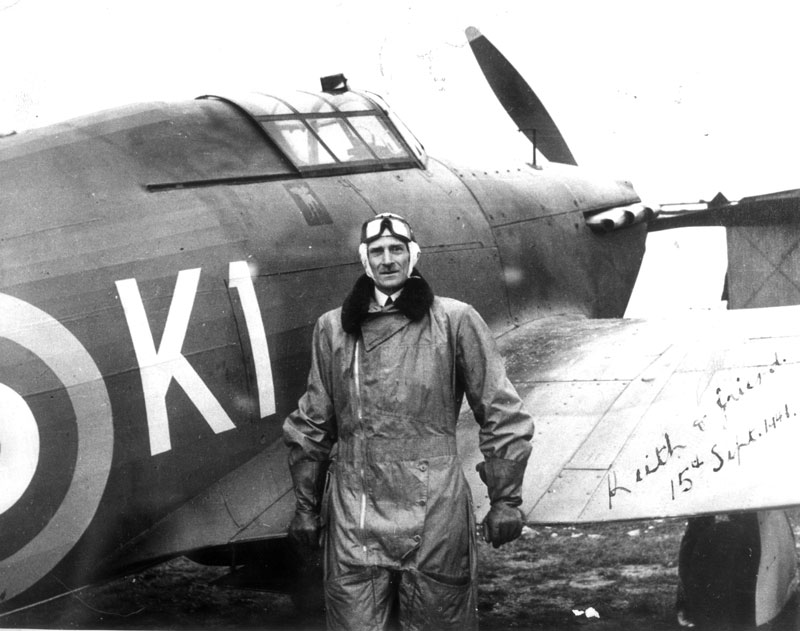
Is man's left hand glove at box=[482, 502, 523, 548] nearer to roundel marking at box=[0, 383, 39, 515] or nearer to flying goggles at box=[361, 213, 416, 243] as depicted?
flying goggles at box=[361, 213, 416, 243]

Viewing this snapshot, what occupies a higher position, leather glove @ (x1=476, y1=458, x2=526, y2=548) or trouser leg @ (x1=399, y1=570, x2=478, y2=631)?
leather glove @ (x1=476, y1=458, x2=526, y2=548)


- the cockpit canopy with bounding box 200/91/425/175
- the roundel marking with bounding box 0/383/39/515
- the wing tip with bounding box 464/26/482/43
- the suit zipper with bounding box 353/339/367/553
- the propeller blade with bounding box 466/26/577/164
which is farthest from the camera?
the propeller blade with bounding box 466/26/577/164

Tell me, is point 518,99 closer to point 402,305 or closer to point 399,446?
point 402,305

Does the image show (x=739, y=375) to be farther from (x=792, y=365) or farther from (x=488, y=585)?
(x=488, y=585)

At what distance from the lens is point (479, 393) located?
10.1 ft

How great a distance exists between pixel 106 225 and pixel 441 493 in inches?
59.1

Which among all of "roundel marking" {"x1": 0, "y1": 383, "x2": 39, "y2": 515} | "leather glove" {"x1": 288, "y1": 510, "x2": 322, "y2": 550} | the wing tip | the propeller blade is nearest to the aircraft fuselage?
"roundel marking" {"x1": 0, "y1": 383, "x2": 39, "y2": 515}

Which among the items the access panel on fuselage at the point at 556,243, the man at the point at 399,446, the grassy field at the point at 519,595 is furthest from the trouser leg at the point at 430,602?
the access panel on fuselage at the point at 556,243

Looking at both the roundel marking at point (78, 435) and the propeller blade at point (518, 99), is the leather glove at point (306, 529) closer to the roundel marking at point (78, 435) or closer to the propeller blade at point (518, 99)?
the roundel marking at point (78, 435)

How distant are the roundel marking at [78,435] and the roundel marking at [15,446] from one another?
0.51 ft

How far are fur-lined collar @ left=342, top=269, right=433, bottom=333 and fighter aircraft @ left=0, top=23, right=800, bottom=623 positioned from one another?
2.18ft

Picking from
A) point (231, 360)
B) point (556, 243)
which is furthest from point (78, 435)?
point (556, 243)

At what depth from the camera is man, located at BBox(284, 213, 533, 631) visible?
2.99 m

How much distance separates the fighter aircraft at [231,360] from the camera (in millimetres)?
3102
